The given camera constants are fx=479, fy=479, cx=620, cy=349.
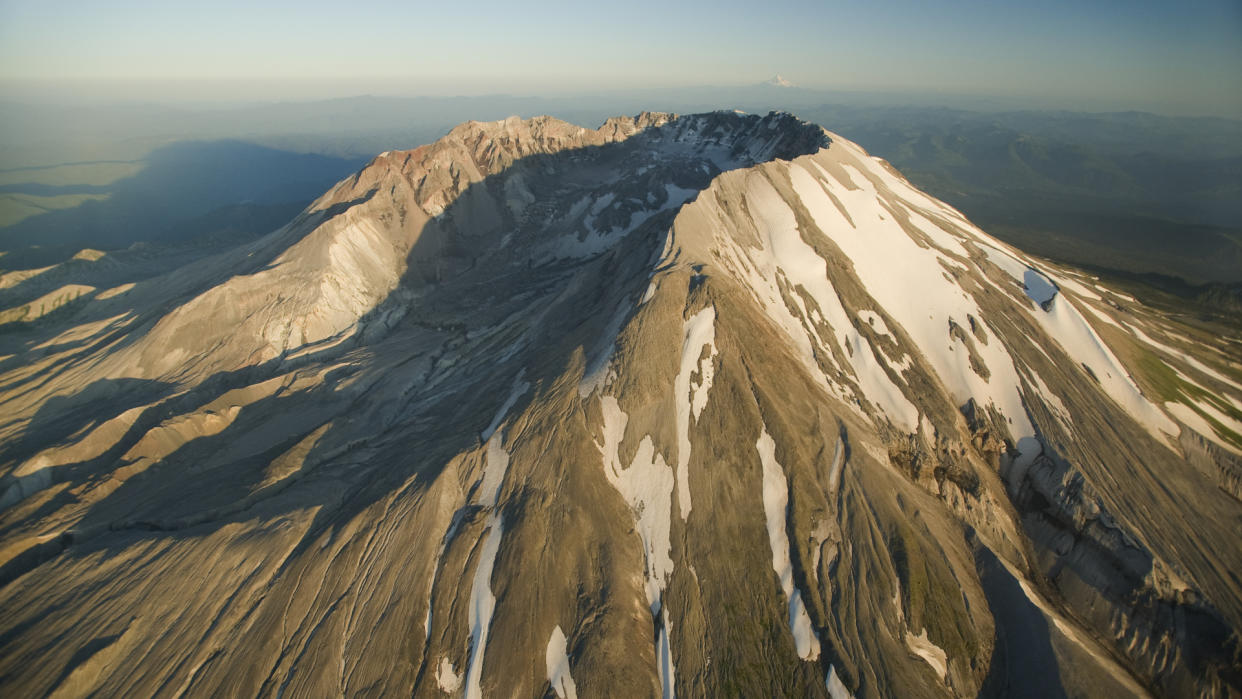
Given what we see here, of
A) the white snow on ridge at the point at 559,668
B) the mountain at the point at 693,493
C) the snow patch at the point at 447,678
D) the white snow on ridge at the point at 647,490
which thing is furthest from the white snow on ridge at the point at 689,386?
the snow patch at the point at 447,678

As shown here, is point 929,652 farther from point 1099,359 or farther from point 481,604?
point 1099,359

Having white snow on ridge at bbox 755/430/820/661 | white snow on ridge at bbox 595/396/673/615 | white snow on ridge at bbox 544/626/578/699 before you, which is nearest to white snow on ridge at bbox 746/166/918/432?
white snow on ridge at bbox 755/430/820/661

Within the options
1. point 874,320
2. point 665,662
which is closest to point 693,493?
point 665,662

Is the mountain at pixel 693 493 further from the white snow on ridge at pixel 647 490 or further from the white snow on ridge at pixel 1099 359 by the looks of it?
the white snow on ridge at pixel 1099 359

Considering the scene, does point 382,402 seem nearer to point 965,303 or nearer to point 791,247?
point 791,247

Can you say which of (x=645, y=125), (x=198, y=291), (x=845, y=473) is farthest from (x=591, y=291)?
(x=645, y=125)
